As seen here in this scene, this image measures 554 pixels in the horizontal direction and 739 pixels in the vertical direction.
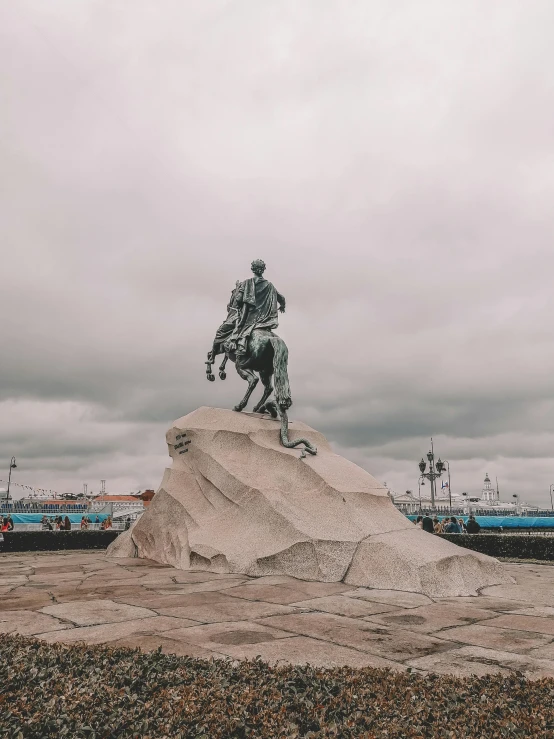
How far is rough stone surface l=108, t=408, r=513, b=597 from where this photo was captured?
7852 millimetres

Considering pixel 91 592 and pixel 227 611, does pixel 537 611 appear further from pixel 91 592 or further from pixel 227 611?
pixel 91 592

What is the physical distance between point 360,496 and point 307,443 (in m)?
1.53

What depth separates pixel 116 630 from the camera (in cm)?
500

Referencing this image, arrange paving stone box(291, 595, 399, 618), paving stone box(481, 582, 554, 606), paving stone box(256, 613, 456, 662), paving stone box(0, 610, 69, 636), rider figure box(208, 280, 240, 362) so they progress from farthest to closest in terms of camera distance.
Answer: rider figure box(208, 280, 240, 362)
paving stone box(481, 582, 554, 606)
paving stone box(291, 595, 399, 618)
paving stone box(0, 610, 69, 636)
paving stone box(256, 613, 456, 662)

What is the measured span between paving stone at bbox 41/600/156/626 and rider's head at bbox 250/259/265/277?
7.55 meters

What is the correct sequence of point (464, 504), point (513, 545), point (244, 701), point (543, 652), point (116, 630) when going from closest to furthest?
1. point (244, 701)
2. point (543, 652)
3. point (116, 630)
4. point (513, 545)
5. point (464, 504)

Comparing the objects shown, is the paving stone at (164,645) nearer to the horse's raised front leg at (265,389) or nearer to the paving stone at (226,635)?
the paving stone at (226,635)

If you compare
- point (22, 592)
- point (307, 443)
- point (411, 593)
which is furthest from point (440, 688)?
point (307, 443)

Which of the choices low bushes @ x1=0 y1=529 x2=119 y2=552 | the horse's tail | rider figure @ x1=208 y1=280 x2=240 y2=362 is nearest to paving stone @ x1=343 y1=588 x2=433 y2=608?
the horse's tail

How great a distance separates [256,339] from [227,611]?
623cm

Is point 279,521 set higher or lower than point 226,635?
higher

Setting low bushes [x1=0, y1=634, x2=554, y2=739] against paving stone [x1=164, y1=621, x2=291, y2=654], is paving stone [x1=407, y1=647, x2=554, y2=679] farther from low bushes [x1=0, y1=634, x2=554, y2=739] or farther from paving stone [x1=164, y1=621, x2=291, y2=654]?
paving stone [x1=164, y1=621, x2=291, y2=654]

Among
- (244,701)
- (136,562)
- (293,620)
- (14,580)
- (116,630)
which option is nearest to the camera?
(244,701)

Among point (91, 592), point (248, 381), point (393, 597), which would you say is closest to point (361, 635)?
point (393, 597)
